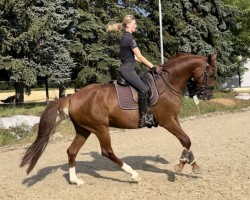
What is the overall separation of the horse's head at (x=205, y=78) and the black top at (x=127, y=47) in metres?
1.25

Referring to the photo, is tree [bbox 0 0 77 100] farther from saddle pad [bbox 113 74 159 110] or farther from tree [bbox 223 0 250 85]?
tree [bbox 223 0 250 85]

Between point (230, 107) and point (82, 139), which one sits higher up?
point (82, 139)

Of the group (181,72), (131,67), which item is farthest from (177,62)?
(131,67)

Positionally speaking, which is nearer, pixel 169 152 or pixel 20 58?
pixel 169 152

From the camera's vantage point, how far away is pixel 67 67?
22.6 meters

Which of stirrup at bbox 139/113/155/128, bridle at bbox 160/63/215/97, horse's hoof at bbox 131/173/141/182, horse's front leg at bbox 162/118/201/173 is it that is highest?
bridle at bbox 160/63/215/97

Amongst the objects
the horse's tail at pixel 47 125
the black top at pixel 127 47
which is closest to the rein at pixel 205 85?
the black top at pixel 127 47

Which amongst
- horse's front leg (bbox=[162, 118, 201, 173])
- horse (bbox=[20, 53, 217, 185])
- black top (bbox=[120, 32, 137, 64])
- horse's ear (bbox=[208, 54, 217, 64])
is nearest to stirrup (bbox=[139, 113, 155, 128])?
horse (bbox=[20, 53, 217, 185])

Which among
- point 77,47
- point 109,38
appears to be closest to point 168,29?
point 109,38

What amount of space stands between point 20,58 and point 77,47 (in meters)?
4.32

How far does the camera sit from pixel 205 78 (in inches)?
309

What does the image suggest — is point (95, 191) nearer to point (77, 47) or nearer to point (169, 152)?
point (169, 152)

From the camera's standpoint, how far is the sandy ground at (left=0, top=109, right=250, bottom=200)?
6.76m

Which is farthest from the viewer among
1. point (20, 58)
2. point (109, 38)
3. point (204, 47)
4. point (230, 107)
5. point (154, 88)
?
point (204, 47)
